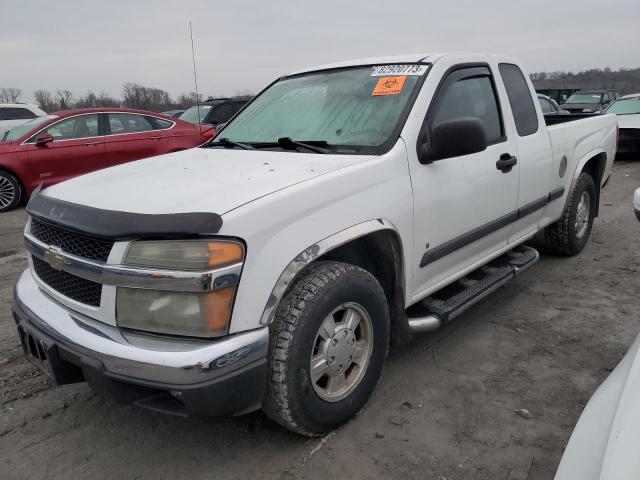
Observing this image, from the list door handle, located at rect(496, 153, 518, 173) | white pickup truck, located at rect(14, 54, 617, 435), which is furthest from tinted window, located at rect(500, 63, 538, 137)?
door handle, located at rect(496, 153, 518, 173)

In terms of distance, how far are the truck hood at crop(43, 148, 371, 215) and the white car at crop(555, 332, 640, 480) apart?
1.40m

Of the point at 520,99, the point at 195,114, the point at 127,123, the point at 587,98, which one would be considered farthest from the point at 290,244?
the point at 587,98

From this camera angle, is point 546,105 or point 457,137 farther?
point 546,105

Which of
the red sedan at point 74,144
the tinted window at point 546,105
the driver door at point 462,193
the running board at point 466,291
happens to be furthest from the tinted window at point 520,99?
the tinted window at point 546,105

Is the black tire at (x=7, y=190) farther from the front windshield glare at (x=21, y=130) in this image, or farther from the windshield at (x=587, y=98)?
the windshield at (x=587, y=98)

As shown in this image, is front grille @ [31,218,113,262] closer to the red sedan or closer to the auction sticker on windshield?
the auction sticker on windshield

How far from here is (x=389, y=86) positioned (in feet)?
10.1

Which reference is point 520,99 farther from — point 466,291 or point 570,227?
point 466,291

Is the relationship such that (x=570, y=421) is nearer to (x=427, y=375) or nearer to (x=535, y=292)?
(x=427, y=375)

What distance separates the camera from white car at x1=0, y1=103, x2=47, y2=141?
1292 centimetres

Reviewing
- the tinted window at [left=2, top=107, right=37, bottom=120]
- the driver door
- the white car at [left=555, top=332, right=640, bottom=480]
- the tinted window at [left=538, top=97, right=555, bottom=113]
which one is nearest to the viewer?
the white car at [left=555, top=332, right=640, bottom=480]

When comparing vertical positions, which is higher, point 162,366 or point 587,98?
point 587,98

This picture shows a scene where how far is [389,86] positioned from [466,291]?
134cm

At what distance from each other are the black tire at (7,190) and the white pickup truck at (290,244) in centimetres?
609
